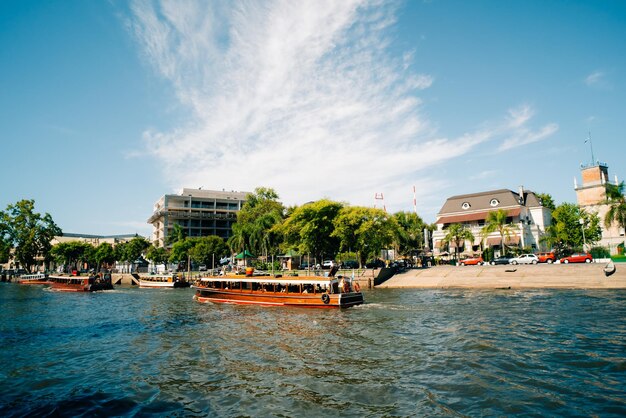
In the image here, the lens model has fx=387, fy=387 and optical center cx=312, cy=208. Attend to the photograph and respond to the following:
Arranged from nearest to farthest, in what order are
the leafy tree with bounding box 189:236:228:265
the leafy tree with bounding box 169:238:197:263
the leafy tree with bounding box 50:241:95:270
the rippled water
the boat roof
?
1. the rippled water
2. the boat roof
3. the leafy tree with bounding box 189:236:228:265
4. the leafy tree with bounding box 169:238:197:263
5. the leafy tree with bounding box 50:241:95:270

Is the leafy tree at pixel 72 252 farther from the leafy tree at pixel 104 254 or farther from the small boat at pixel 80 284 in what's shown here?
the small boat at pixel 80 284

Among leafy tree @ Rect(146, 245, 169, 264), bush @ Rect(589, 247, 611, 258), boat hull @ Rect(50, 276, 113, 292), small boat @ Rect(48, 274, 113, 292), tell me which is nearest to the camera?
bush @ Rect(589, 247, 611, 258)

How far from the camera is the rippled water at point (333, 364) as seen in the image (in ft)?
40.0

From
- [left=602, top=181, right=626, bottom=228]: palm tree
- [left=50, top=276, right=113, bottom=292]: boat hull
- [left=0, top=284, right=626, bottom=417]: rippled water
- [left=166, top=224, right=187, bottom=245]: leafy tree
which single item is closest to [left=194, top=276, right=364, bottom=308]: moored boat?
[left=0, top=284, right=626, bottom=417]: rippled water

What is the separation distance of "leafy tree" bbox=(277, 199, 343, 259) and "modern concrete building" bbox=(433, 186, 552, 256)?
2351 centimetres

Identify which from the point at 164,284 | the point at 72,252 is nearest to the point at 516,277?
the point at 164,284

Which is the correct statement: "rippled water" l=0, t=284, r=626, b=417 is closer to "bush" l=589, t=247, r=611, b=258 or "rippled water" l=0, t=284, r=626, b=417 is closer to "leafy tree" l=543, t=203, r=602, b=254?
"bush" l=589, t=247, r=611, b=258

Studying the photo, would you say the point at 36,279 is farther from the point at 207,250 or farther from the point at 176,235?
the point at 207,250

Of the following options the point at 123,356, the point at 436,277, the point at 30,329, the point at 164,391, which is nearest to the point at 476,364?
the point at 164,391

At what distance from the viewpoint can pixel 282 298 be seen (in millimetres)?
36219

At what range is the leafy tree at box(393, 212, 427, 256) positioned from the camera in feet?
244

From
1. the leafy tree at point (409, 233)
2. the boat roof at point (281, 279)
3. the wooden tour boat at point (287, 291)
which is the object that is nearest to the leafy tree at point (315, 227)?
the leafy tree at point (409, 233)

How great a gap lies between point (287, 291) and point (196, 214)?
96.1 metres

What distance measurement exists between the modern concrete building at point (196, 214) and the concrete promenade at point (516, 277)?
85.6m
